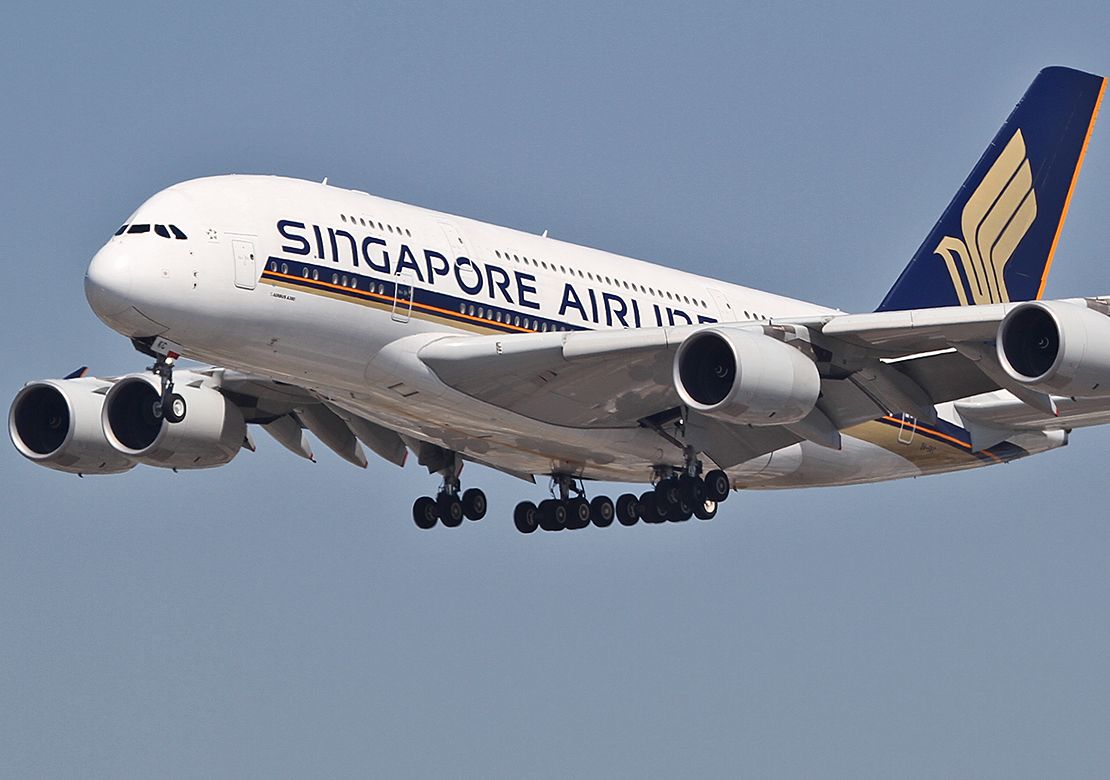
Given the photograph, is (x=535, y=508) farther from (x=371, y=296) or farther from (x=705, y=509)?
(x=371, y=296)

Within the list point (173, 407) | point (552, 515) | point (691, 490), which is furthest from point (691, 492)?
point (173, 407)

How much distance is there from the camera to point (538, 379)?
34.1m

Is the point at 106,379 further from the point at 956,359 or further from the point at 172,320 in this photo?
the point at 956,359

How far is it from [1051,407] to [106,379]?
18659mm

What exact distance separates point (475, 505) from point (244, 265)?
9.73 m

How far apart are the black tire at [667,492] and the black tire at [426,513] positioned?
5.21 metres

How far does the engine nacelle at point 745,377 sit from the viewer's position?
105 ft

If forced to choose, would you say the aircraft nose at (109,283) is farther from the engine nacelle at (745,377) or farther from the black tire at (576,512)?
the black tire at (576,512)

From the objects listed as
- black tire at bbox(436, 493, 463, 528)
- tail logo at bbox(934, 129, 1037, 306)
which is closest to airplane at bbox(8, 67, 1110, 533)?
black tire at bbox(436, 493, 463, 528)

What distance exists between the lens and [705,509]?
36562 millimetres

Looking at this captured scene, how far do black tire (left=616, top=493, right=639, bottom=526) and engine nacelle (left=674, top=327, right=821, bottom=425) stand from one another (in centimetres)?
716

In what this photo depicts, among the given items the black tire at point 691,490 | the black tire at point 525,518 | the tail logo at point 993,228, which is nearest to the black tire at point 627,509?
the black tire at point 525,518

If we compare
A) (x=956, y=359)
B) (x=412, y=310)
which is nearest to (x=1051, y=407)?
(x=956, y=359)

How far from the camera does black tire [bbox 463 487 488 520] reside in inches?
1580
